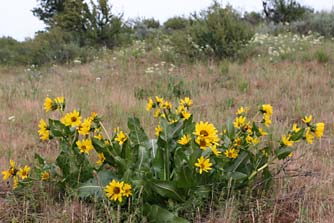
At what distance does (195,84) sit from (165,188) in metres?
4.49

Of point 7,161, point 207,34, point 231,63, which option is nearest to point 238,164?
point 7,161

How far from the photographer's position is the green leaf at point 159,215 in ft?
6.95

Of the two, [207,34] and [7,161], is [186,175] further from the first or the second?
[207,34]

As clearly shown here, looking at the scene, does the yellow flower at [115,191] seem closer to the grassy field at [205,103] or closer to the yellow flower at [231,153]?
the grassy field at [205,103]

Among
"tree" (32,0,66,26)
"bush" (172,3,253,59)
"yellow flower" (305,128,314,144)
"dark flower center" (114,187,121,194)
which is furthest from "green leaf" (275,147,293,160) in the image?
"tree" (32,0,66,26)

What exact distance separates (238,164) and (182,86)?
393cm

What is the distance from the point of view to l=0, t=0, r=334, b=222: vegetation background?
7.95 ft

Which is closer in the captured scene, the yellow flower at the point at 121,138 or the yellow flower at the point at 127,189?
the yellow flower at the point at 127,189

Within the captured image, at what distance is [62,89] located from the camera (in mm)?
6562

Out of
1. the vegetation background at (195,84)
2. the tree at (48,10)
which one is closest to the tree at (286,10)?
the vegetation background at (195,84)

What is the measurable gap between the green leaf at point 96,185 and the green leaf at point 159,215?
0.33m

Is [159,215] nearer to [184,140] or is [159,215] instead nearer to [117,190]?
[117,190]

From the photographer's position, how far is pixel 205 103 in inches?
217

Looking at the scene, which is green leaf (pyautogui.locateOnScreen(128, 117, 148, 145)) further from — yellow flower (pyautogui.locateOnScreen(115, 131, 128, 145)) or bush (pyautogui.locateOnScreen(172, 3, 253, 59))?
bush (pyautogui.locateOnScreen(172, 3, 253, 59))
